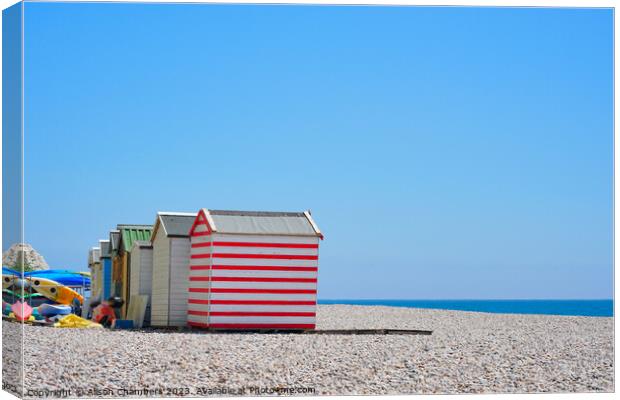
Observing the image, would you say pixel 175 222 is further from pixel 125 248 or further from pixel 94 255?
pixel 94 255

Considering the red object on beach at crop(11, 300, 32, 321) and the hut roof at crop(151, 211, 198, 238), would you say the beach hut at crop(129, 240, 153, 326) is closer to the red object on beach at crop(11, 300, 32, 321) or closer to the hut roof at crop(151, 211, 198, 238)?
the hut roof at crop(151, 211, 198, 238)

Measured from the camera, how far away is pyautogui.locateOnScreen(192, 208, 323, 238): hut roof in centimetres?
1866

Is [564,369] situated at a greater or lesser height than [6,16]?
lesser

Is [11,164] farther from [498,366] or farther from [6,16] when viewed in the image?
[498,366]

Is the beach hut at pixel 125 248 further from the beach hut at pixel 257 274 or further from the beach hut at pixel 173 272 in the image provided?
the beach hut at pixel 257 274

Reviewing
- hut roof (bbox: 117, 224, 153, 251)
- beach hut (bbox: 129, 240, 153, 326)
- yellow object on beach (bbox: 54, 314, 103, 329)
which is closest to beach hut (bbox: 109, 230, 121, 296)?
hut roof (bbox: 117, 224, 153, 251)

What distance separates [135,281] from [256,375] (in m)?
10.7

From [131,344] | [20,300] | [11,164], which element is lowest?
[131,344]

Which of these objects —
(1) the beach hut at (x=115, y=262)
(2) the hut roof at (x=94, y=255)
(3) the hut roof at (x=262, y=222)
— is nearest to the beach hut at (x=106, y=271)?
(1) the beach hut at (x=115, y=262)

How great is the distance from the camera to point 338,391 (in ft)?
40.0

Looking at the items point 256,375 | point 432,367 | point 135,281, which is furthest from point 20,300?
point 135,281

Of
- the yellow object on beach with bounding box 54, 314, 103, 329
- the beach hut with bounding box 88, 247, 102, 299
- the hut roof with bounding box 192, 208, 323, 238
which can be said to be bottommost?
the beach hut with bounding box 88, 247, 102, 299

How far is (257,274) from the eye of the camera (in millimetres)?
18609

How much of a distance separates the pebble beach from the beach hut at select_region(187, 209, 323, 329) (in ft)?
3.78
